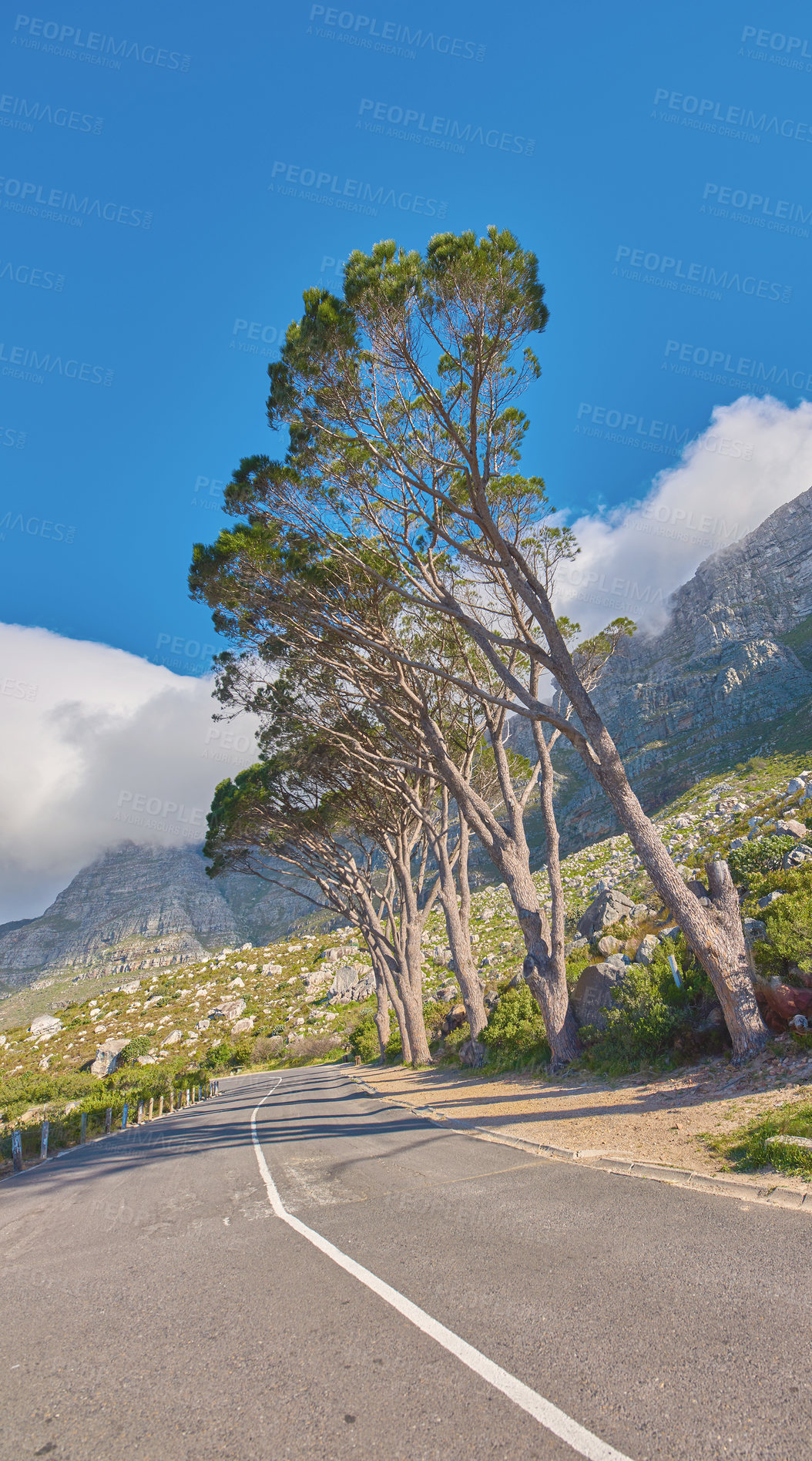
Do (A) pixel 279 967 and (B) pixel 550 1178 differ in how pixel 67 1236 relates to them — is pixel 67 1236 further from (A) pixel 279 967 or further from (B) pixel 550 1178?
(A) pixel 279 967

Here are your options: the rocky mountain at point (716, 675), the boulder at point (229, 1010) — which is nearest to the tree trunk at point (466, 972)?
the boulder at point (229, 1010)

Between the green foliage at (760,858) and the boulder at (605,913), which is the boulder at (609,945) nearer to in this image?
the boulder at (605,913)

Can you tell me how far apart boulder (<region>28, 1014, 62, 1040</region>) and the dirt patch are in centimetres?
5730

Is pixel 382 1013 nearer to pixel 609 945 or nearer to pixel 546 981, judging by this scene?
pixel 609 945

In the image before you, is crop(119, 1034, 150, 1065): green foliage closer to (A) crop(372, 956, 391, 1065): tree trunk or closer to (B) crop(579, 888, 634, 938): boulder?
(A) crop(372, 956, 391, 1065): tree trunk

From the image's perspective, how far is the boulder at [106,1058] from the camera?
42056 millimetres

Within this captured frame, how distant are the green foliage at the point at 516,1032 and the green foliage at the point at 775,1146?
842 centimetres

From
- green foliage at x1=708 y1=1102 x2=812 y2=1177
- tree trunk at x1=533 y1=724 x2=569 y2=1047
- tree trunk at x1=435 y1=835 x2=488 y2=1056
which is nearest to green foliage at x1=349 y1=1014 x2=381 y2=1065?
tree trunk at x1=435 y1=835 x2=488 y2=1056

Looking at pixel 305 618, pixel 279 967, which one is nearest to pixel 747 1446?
pixel 305 618

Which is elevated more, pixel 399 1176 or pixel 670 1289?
pixel 670 1289

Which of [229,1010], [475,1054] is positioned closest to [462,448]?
[475,1054]

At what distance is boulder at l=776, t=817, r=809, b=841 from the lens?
1656 centimetres

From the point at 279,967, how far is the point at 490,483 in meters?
60.6

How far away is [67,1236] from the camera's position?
23.1 feet
